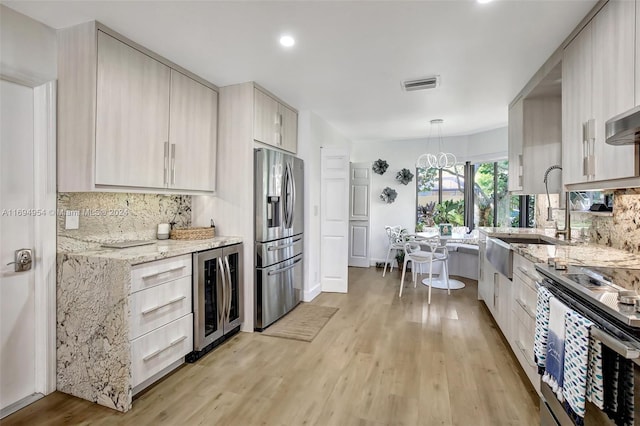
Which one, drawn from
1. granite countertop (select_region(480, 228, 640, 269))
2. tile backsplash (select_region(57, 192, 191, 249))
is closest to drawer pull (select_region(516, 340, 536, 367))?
granite countertop (select_region(480, 228, 640, 269))

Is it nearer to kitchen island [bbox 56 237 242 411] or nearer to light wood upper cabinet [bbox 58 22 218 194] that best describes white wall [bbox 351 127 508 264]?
light wood upper cabinet [bbox 58 22 218 194]

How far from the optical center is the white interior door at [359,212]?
6.30 m

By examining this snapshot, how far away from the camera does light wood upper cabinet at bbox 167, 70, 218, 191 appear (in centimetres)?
282

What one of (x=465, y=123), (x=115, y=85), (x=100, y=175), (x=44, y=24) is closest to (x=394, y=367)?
(x=100, y=175)

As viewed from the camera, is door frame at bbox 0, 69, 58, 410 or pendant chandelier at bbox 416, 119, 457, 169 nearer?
door frame at bbox 0, 69, 58, 410

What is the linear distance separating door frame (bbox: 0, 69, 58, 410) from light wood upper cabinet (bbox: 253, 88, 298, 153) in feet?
5.37

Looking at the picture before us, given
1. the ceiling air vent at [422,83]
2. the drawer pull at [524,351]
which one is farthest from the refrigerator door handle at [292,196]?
the drawer pull at [524,351]

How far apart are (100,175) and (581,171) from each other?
3.26 m

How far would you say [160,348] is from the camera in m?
2.29

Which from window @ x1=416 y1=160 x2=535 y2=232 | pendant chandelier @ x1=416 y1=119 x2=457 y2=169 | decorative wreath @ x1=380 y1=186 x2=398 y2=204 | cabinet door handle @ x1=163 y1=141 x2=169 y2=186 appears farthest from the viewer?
decorative wreath @ x1=380 y1=186 x2=398 y2=204

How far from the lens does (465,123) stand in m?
5.05

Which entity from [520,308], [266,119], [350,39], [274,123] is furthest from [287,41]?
[520,308]

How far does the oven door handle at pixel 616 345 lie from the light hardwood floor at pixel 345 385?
1.06 metres

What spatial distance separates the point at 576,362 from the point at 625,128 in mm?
1012
